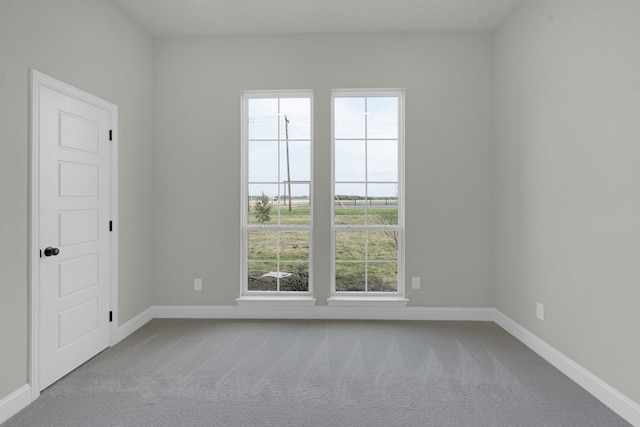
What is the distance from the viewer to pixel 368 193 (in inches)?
160

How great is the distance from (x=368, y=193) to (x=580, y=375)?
7.90 feet

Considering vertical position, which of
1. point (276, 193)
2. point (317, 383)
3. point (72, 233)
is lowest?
point (317, 383)

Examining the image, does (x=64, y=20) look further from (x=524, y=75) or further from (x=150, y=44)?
(x=524, y=75)

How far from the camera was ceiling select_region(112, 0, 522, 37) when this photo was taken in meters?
3.37

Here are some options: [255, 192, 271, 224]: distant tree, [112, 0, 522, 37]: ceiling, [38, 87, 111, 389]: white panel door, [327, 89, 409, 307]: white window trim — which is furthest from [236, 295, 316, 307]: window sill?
[112, 0, 522, 37]: ceiling

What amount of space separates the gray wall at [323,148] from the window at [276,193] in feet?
0.47

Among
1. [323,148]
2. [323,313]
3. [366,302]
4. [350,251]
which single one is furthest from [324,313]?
[323,148]

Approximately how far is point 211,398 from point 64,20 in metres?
2.93

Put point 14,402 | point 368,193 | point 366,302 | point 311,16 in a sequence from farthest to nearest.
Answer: point 368,193 → point 366,302 → point 311,16 → point 14,402

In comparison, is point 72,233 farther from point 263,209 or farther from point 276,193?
point 276,193

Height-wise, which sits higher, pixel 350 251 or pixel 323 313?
pixel 350 251

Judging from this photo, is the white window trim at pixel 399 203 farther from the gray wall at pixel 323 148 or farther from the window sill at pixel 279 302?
the window sill at pixel 279 302

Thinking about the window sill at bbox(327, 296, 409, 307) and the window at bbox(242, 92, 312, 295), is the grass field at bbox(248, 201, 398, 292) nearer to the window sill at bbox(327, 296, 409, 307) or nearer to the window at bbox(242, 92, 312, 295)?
the window at bbox(242, 92, 312, 295)

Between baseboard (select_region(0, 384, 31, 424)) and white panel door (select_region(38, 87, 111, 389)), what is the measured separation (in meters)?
0.16
